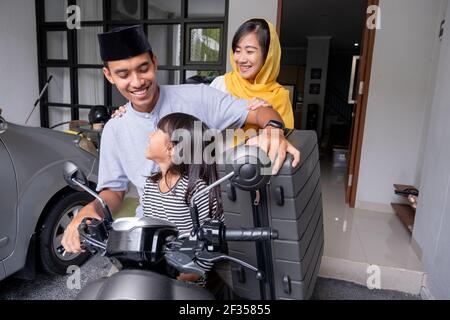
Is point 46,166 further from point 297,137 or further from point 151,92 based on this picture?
point 297,137

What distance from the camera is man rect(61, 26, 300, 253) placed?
853mm

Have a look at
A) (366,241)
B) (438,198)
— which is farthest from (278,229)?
(366,241)

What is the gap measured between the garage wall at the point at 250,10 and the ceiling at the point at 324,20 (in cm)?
258

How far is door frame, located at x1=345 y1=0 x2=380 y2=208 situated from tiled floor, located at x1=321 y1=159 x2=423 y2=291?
251 millimetres

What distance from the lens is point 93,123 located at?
9.36 ft

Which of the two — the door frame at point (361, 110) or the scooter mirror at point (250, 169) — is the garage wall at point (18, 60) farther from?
the scooter mirror at point (250, 169)

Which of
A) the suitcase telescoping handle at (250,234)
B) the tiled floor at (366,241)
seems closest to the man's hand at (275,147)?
the suitcase telescoping handle at (250,234)

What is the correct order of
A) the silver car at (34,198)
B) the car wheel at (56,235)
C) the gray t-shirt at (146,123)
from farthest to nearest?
the car wheel at (56,235) → the silver car at (34,198) → the gray t-shirt at (146,123)

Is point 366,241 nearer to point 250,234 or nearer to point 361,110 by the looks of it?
point 361,110

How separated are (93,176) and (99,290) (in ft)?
5.63

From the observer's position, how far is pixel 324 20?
6.88m

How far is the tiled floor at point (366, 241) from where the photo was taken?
7.34 feet

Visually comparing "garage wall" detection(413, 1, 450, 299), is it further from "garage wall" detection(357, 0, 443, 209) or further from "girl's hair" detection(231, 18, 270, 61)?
"girl's hair" detection(231, 18, 270, 61)
